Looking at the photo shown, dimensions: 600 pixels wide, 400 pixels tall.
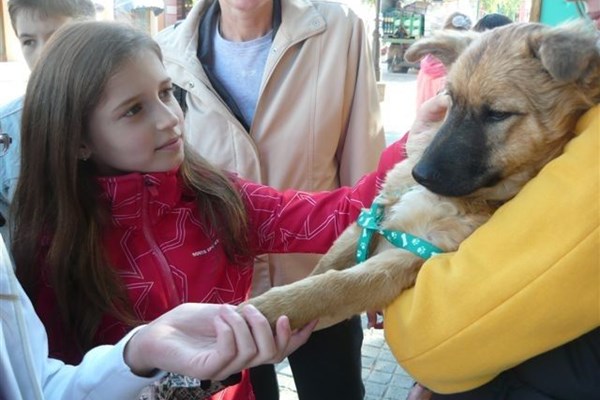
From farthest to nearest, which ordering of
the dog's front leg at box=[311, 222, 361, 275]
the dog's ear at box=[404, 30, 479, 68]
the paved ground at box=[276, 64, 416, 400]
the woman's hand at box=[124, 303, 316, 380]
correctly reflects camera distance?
the paved ground at box=[276, 64, 416, 400]
the dog's ear at box=[404, 30, 479, 68]
the dog's front leg at box=[311, 222, 361, 275]
the woman's hand at box=[124, 303, 316, 380]

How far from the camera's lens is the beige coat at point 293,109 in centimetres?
253

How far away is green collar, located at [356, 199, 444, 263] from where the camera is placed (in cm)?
157

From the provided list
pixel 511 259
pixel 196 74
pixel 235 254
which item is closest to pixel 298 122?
pixel 196 74

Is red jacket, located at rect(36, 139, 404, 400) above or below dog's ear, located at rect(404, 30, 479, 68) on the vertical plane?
below

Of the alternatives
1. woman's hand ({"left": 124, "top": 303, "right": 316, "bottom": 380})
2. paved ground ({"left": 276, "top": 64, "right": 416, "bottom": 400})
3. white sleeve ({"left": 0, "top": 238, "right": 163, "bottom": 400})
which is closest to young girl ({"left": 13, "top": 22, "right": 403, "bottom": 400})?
white sleeve ({"left": 0, "top": 238, "right": 163, "bottom": 400})

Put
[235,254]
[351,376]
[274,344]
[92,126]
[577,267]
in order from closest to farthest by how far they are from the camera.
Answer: [577,267], [274,344], [92,126], [235,254], [351,376]

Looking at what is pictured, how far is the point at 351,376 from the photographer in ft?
8.34

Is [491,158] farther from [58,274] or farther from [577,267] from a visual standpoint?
[58,274]

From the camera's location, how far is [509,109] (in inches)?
67.6

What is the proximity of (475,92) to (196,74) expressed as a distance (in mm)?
1279

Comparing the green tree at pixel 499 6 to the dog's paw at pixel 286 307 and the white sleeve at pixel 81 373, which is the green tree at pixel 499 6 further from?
the white sleeve at pixel 81 373

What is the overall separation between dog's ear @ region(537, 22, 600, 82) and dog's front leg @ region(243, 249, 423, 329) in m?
0.63

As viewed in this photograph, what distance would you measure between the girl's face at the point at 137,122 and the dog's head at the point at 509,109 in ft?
2.56

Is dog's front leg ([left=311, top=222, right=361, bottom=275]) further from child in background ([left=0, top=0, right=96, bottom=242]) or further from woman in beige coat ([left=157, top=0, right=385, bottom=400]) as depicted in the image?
child in background ([left=0, top=0, right=96, bottom=242])
